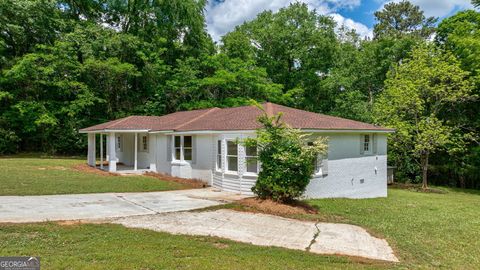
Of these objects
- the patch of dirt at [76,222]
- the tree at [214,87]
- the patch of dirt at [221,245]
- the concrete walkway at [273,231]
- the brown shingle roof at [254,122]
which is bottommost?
the concrete walkway at [273,231]

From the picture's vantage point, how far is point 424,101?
2311 cm

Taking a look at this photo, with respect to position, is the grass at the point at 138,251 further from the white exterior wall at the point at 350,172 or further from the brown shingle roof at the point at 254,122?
the white exterior wall at the point at 350,172

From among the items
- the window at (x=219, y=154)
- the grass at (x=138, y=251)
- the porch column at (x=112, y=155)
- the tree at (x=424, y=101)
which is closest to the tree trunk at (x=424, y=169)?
the tree at (x=424, y=101)

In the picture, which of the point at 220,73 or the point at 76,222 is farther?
the point at 220,73

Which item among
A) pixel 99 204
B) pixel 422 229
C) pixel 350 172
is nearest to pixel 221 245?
pixel 99 204

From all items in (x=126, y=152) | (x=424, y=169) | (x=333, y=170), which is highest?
(x=126, y=152)

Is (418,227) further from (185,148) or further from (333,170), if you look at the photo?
(185,148)

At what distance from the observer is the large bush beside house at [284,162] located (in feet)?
33.9

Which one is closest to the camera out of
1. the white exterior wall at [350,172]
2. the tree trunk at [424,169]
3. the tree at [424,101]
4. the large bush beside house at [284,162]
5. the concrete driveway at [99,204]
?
the concrete driveway at [99,204]

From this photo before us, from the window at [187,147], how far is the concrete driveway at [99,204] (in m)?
3.87

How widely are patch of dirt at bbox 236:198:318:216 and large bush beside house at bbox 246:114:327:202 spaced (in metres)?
0.27

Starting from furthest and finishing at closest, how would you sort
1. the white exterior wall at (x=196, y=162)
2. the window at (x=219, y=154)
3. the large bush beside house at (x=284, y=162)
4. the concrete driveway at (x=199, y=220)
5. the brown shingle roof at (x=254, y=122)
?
the white exterior wall at (x=196, y=162) < the window at (x=219, y=154) < the brown shingle roof at (x=254, y=122) < the large bush beside house at (x=284, y=162) < the concrete driveway at (x=199, y=220)

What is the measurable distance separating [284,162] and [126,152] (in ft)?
52.9

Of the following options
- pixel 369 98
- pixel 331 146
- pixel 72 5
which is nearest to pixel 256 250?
pixel 331 146
